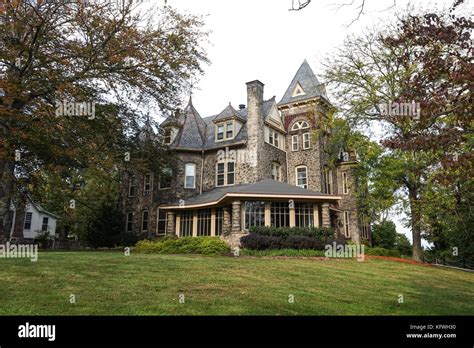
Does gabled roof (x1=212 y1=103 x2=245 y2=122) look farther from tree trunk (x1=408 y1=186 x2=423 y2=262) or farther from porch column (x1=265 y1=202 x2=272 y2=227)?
tree trunk (x1=408 y1=186 x2=423 y2=262)

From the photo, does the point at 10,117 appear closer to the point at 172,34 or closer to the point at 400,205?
the point at 172,34

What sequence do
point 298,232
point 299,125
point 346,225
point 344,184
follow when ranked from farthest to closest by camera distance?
point 344,184, point 299,125, point 346,225, point 298,232

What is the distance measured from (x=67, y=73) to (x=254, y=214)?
41.0 ft

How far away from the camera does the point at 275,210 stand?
20953 mm

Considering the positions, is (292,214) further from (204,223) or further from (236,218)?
(204,223)

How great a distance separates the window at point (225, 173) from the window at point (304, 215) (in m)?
6.82

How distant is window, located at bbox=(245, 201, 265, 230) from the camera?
2075cm

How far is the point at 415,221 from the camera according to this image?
21.1 m

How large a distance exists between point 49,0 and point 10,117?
12.7 feet

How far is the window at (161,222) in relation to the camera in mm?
27234

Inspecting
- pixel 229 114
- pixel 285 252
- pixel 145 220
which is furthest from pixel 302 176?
pixel 145 220

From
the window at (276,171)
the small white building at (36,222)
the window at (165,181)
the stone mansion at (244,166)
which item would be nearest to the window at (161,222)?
the stone mansion at (244,166)
